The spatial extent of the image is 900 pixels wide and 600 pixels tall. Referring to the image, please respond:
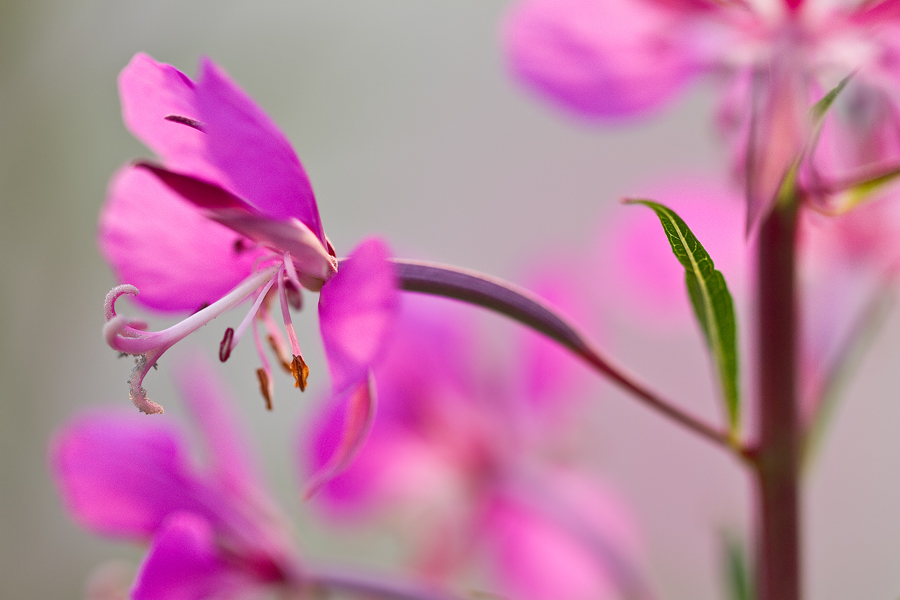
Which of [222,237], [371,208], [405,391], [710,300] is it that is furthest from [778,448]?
[371,208]

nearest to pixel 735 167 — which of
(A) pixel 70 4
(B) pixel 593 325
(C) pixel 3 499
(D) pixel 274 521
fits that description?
(B) pixel 593 325

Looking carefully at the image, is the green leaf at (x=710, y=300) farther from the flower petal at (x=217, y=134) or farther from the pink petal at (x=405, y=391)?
the pink petal at (x=405, y=391)

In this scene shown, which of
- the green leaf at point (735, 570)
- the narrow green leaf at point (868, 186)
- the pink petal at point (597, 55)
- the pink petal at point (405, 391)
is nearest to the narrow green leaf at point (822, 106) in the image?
the narrow green leaf at point (868, 186)

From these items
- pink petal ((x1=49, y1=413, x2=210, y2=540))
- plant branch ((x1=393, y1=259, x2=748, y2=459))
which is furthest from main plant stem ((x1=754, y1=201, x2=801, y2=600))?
pink petal ((x1=49, y1=413, x2=210, y2=540))

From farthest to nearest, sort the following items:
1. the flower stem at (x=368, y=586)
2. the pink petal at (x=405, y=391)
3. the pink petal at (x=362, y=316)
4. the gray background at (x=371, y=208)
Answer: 1. the gray background at (x=371, y=208)
2. the pink petal at (x=405, y=391)
3. the flower stem at (x=368, y=586)
4. the pink petal at (x=362, y=316)

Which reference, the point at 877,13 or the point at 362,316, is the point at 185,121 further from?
the point at 877,13

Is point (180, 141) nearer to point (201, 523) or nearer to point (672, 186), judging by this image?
point (201, 523)
